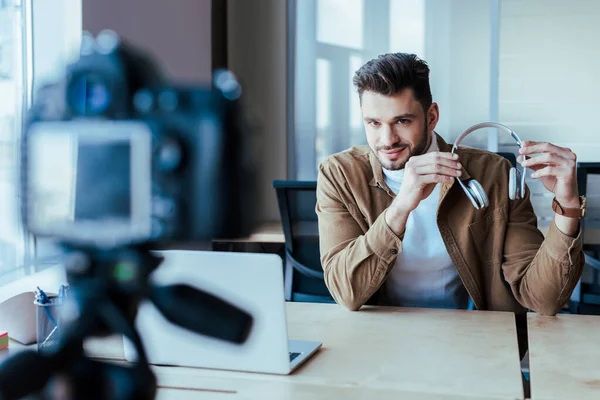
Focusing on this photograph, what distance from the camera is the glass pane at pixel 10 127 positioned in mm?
120

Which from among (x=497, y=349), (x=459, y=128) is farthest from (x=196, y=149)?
(x=459, y=128)

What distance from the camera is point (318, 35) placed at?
9.37 feet

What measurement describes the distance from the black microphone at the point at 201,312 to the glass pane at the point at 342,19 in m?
2.69

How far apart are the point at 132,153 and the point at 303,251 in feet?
5.40

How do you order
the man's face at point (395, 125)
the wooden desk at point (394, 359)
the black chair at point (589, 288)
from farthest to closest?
the black chair at point (589, 288), the man's face at point (395, 125), the wooden desk at point (394, 359)

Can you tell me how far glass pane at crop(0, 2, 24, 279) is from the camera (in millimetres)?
120

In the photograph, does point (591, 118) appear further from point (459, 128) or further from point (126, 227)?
point (126, 227)

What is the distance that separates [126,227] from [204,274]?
34 mm

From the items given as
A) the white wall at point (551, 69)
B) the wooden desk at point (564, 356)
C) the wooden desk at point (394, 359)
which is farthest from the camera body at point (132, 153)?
the white wall at point (551, 69)

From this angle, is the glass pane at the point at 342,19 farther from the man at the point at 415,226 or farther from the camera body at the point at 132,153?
the camera body at the point at 132,153

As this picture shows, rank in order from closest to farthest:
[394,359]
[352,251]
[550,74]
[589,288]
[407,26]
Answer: [394,359]
[352,251]
[589,288]
[550,74]
[407,26]

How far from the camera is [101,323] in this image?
0.50ft

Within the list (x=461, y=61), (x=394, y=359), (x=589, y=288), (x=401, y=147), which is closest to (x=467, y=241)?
(x=401, y=147)

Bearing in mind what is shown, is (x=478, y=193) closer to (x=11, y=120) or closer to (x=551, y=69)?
(x=11, y=120)
